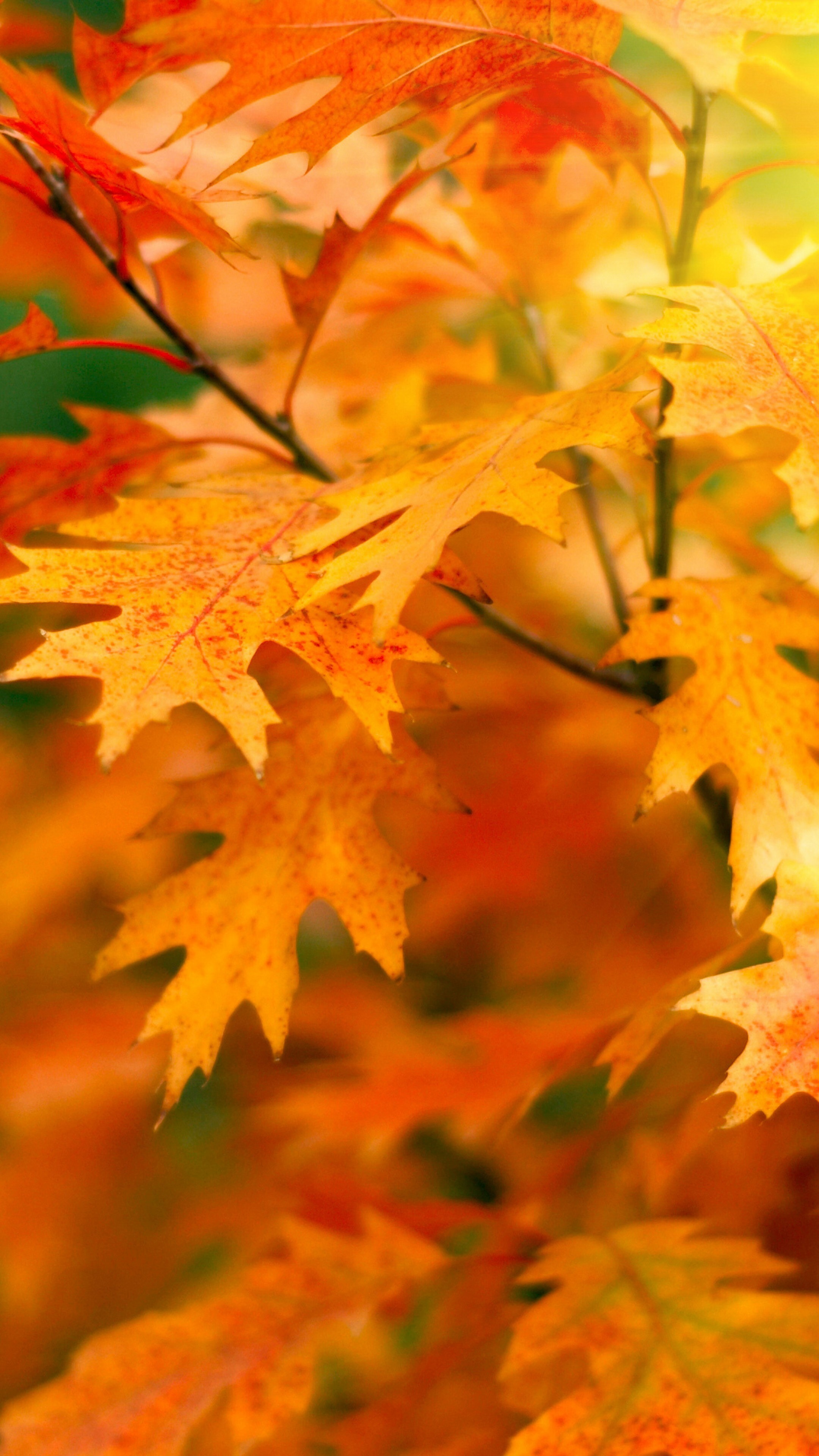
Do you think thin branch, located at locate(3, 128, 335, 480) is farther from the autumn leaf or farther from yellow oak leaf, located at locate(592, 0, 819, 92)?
yellow oak leaf, located at locate(592, 0, 819, 92)

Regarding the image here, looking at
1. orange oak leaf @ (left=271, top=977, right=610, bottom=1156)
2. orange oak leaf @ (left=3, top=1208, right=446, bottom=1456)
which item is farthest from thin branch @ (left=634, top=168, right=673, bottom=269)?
orange oak leaf @ (left=3, top=1208, right=446, bottom=1456)

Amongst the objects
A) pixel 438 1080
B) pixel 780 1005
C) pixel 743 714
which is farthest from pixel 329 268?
pixel 438 1080

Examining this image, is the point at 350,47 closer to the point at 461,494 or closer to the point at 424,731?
the point at 461,494

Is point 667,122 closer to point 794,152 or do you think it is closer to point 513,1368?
point 794,152

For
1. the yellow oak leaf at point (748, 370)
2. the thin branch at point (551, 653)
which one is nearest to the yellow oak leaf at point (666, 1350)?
the thin branch at point (551, 653)

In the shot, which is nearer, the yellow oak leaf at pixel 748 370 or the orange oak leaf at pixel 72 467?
the yellow oak leaf at pixel 748 370

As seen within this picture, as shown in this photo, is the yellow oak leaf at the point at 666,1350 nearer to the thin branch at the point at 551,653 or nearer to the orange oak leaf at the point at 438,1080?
the orange oak leaf at the point at 438,1080
